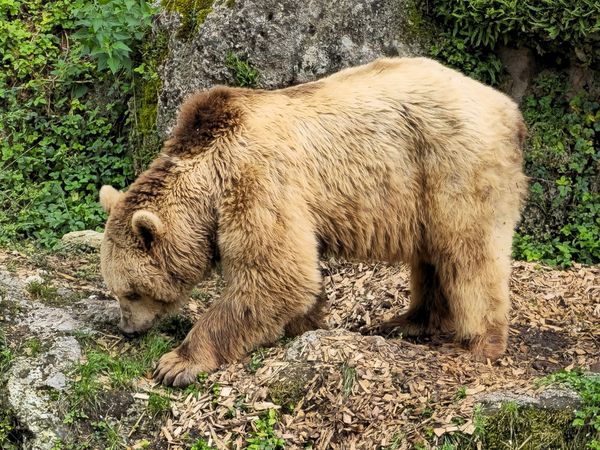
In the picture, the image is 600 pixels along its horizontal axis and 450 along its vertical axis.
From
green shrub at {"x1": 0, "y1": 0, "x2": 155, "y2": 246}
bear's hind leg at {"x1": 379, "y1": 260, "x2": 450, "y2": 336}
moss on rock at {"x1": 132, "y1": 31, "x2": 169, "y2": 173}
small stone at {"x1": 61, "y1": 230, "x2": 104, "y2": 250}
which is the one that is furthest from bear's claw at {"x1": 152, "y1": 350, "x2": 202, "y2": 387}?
moss on rock at {"x1": 132, "y1": 31, "x2": 169, "y2": 173}

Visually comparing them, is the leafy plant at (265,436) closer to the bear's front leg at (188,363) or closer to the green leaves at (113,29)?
the bear's front leg at (188,363)

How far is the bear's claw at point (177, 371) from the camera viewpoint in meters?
6.52

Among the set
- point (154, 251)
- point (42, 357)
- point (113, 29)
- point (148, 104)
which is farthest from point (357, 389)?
point (113, 29)

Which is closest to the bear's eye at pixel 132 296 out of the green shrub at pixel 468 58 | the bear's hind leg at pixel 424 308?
the bear's hind leg at pixel 424 308

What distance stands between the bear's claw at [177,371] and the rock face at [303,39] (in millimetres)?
3568

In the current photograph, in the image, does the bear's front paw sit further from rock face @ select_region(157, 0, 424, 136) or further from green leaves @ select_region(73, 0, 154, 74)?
green leaves @ select_region(73, 0, 154, 74)

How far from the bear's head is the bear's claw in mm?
488

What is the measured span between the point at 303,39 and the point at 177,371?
13.2 ft

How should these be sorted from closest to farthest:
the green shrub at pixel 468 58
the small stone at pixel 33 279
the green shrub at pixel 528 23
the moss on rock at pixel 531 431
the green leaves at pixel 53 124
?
the moss on rock at pixel 531 431 < the small stone at pixel 33 279 < the green shrub at pixel 528 23 < the green shrub at pixel 468 58 < the green leaves at pixel 53 124

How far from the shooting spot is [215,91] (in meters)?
6.89

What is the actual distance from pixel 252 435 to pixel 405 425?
96cm

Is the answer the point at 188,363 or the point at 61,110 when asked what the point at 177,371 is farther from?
the point at 61,110

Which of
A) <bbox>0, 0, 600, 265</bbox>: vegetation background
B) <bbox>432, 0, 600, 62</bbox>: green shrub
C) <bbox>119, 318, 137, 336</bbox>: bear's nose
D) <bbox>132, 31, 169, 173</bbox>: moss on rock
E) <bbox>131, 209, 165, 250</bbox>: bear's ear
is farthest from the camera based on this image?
<bbox>132, 31, 169, 173</bbox>: moss on rock

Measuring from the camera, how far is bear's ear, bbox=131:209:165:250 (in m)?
6.49
